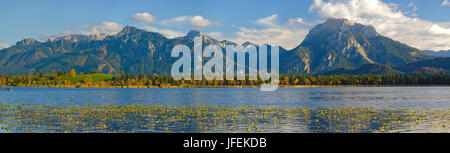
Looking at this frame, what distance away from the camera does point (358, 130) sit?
52.4 m

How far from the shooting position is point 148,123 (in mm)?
60188

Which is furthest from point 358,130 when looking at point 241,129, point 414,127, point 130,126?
point 130,126
